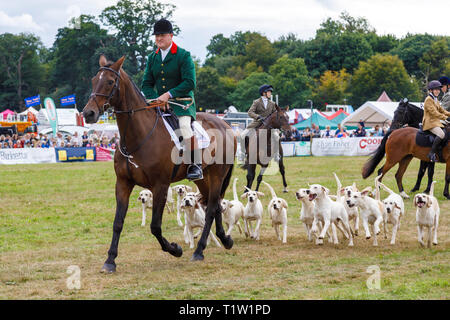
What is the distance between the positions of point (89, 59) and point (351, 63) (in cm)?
4106

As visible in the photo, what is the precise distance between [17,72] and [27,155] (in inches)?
2749

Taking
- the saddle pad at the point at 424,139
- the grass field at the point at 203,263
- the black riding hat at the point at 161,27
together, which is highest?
the black riding hat at the point at 161,27

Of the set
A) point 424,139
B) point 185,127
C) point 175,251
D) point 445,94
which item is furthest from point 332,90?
point 175,251

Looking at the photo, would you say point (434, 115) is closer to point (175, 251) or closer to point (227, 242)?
point (227, 242)

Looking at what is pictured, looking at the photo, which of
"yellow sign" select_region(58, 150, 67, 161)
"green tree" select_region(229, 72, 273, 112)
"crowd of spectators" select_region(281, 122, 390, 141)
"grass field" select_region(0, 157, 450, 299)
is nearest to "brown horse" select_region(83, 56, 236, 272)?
"grass field" select_region(0, 157, 450, 299)

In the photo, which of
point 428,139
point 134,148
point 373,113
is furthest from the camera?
point 373,113

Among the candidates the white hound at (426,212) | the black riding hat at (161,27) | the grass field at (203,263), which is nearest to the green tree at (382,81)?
the grass field at (203,263)

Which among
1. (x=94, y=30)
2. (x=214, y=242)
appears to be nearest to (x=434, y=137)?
(x=214, y=242)

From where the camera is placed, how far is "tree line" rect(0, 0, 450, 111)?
7931cm

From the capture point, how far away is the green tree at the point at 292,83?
84.6 m

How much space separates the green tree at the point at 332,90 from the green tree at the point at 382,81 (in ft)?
7.12

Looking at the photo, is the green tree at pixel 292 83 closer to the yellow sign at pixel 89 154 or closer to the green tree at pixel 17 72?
the green tree at pixel 17 72

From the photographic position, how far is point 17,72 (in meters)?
97.5

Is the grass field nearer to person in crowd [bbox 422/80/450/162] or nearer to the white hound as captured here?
the white hound
